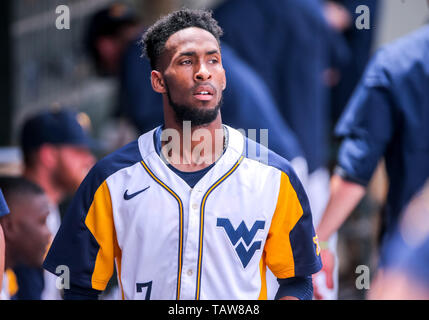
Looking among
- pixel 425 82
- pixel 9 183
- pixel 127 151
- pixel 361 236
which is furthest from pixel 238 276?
pixel 361 236

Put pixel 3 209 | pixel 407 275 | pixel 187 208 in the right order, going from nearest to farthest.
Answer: pixel 407 275
pixel 187 208
pixel 3 209

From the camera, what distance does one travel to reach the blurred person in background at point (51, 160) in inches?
97.4

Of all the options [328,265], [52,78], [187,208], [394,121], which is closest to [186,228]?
[187,208]

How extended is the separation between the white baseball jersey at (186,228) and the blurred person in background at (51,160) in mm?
534

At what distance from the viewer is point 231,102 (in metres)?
2.30

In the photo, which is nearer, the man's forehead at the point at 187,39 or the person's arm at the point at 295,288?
the man's forehead at the point at 187,39

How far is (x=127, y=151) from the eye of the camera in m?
1.98

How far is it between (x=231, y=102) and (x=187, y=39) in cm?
48

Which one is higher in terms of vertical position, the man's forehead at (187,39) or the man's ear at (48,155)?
the man's ear at (48,155)

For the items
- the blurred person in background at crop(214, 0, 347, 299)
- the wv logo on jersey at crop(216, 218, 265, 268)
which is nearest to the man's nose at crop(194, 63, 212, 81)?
the wv logo on jersey at crop(216, 218, 265, 268)

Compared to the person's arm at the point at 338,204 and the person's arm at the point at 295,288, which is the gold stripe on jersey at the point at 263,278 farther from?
the person's arm at the point at 338,204

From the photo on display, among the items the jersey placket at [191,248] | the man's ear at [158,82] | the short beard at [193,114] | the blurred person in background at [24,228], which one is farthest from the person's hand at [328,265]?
the blurred person in background at [24,228]

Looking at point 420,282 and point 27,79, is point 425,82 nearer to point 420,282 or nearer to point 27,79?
point 420,282

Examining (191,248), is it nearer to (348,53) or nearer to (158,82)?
(158,82)
